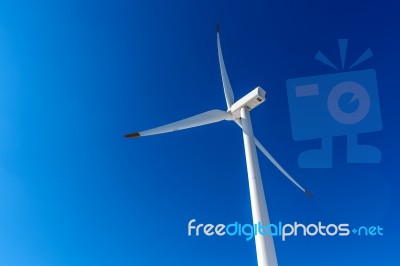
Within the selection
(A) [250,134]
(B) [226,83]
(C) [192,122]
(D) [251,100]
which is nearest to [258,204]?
(A) [250,134]

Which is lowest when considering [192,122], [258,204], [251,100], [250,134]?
[258,204]

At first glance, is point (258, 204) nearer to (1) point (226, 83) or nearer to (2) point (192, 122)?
(2) point (192, 122)

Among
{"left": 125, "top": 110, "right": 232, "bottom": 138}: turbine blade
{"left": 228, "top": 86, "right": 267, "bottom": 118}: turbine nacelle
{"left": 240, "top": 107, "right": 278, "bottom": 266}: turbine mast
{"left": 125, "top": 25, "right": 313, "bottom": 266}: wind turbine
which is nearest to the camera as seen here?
{"left": 240, "top": 107, "right": 278, "bottom": 266}: turbine mast

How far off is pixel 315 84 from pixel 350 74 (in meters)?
2.14

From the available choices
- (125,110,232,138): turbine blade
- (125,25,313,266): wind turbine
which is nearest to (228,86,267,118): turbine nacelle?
(125,25,313,266): wind turbine

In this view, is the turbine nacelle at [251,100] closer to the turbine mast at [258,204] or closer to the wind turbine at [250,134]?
the wind turbine at [250,134]

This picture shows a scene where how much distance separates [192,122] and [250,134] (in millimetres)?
3355

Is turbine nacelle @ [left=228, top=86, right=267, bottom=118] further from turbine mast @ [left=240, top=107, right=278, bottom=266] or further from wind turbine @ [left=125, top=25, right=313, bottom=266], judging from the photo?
turbine mast @ [left=240, top=107, right=278, bottom=266]

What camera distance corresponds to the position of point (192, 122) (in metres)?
15.7

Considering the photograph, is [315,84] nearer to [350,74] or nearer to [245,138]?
[350,74]

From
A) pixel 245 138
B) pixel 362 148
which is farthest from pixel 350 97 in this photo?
pixel 245 138

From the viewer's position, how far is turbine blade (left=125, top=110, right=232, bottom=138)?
47.8 ft

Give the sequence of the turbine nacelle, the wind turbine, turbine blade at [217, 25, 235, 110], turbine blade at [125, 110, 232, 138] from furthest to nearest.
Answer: turbine blade at [217, 25, 235, 110] < the turbine nacelle < turbine blade at [125, 110, 232, 138] < the wind turbine

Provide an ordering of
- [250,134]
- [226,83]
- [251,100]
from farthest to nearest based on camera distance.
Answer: [226,83] < [251,100] < [250,134]
